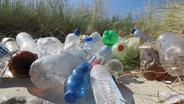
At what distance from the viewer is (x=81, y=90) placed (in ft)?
5.53

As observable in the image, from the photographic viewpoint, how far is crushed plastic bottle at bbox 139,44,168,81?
83.8 inches

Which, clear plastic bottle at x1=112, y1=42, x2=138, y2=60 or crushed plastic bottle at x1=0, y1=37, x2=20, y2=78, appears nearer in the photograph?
crushed plastic bottle at x1=0, y1=37, x2=20, y2=78

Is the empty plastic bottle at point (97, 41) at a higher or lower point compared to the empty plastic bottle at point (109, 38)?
lower

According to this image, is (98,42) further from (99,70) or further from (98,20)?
(98,20)

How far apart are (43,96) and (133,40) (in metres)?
1.07

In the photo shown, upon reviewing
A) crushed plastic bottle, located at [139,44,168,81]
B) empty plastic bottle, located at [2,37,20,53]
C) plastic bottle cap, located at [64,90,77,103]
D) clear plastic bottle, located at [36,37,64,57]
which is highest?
plastic bottle cap, located at [64,90,77,103]

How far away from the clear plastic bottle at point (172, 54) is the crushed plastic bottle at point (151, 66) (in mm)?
38

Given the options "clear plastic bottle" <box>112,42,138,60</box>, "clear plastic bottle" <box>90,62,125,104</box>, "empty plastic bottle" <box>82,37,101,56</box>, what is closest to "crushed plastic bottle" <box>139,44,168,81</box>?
"clear plastic bottle" <box>112,42,138,60</box>

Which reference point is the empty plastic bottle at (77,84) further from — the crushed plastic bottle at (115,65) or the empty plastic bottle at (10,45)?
the empty plastic bottle at (10,45)

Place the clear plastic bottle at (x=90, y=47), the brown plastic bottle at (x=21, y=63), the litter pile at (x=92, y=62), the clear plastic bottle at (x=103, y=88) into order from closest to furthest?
the clear plastic bottle at (x=103, y=88)
the litter pile at (x=92, y=62)
the brown plastic bottle at (x=21, y=63)
the clear plastic bottle at (x=90, y=47)

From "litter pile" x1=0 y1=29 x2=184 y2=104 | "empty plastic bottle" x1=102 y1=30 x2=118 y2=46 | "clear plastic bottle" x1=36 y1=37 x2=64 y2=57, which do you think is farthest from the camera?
"empty plastic bottle" x1=102 y1=30 x2=118 y2=46

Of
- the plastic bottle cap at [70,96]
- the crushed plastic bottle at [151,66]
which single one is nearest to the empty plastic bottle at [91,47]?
the crushed plastic bottle at [151,66]

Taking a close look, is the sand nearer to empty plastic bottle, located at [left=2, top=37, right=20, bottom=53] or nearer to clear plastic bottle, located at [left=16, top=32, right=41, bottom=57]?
clear plastic bottle, located at [left=16, top=32, right=41, bottom=57]

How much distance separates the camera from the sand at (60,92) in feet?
5.65
